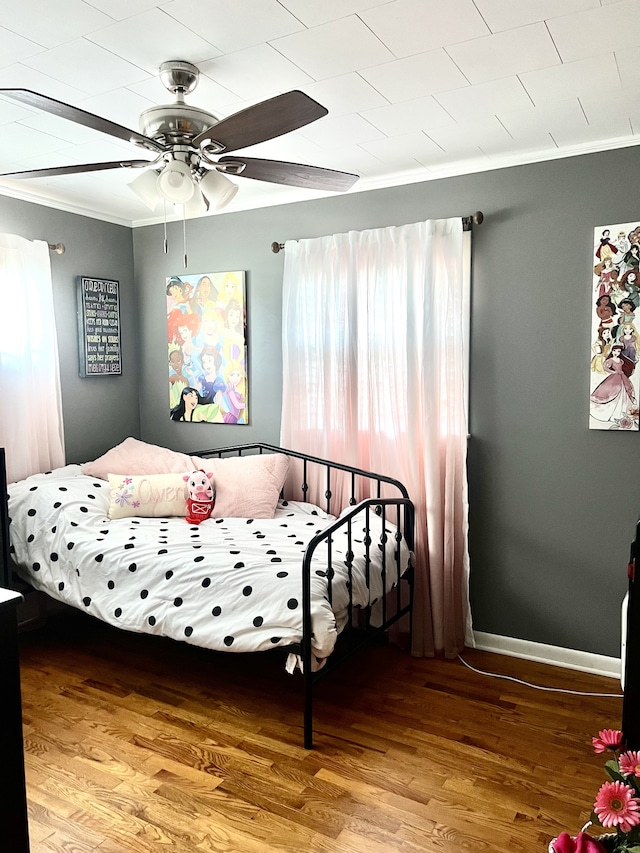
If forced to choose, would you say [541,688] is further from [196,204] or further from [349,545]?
[196,204]

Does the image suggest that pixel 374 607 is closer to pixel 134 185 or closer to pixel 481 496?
pixel 481 496

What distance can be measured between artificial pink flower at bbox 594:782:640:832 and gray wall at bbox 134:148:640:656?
2.20 metres

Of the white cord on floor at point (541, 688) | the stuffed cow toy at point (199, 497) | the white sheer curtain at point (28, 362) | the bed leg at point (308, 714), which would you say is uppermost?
the white sheer curtain at point (28, 362)

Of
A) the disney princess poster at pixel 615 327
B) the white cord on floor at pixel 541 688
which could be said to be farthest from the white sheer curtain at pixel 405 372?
the disney princess poster at pixel 615 327

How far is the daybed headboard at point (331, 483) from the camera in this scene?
3.26 metres

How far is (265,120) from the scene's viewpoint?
1.69m

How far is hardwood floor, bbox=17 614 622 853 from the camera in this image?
6.57ft

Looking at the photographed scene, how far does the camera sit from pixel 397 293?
325 cm

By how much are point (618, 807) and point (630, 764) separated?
0.08 meters

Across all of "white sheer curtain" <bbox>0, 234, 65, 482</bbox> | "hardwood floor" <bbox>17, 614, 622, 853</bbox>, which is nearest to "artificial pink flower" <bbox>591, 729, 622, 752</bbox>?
"hardwood floor" <bbox>17, 614, 622, 853</bbox>

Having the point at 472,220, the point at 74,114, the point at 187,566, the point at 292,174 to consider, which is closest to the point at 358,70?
the point at 292,174

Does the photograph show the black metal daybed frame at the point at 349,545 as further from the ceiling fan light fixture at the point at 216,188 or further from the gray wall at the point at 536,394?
the ceiling fan light fixture at the point at 216,188

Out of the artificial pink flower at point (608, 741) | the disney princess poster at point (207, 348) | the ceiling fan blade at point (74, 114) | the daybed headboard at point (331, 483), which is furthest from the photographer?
the disney princess poster at point (207, 348)

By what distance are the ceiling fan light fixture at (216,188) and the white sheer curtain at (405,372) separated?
4.03 ft
